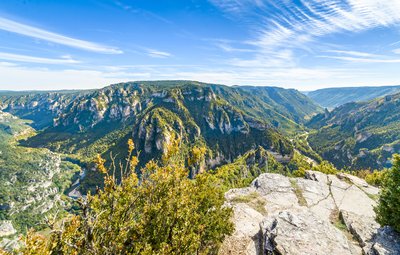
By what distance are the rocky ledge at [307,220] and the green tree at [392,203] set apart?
54.2 inches

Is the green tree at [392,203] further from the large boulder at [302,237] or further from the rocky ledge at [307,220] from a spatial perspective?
the large boulder at [302,237]

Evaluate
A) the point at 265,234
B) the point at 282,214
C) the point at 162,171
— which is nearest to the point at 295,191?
the point at 282,214

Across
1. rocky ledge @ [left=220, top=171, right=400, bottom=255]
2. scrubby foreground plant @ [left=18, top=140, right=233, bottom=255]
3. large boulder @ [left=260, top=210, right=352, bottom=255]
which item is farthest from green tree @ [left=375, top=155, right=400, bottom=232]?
scrubby foreground plant @ [left=18, top=140, right=233, bottom=255]

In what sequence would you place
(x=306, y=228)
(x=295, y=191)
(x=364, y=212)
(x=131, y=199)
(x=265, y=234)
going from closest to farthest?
(x=131, y=199), (x=306, y=228), (x=265, y=234), (x=364, y=212), (x=295, y=191)

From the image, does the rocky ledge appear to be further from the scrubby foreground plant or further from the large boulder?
the scrubby foreground plant

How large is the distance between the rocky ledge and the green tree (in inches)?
54.2

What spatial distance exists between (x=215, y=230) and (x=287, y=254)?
703cm

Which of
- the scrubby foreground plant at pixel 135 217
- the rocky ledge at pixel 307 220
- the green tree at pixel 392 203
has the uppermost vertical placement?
the scrubby foreground plant at pixel 135 217

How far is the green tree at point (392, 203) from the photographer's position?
74.2ft

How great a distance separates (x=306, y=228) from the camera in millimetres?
24078

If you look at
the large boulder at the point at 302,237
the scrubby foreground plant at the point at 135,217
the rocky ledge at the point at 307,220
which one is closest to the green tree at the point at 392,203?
the rocky ledge at the point at 307,220

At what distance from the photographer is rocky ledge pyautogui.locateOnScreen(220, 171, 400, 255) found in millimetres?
21766

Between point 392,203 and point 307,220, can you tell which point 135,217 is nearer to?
point 307,220

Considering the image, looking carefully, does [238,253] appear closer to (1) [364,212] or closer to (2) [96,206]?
(2) [96,206]
